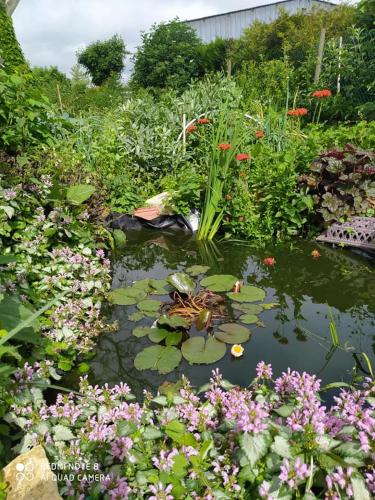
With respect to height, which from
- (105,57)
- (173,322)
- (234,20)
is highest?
(234,20)

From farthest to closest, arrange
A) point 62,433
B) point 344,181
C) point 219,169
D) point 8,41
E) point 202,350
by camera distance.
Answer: point 8,41 < point 219,169 < point 344,181 < point 202,350 < point 62,433

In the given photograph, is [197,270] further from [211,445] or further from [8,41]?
[8,41]

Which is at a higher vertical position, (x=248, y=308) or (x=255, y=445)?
(x=255, y=445)

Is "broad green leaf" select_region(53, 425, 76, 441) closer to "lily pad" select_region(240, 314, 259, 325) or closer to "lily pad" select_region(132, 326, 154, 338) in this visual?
"lily pad" select_region(132, 326, 154, 338)

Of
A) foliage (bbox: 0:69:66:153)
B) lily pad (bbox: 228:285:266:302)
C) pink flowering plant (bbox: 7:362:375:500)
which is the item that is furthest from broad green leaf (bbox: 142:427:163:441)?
foliage (bbox: 0:69:66:153)

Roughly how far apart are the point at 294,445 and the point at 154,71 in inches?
562

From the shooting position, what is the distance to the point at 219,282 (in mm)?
2996

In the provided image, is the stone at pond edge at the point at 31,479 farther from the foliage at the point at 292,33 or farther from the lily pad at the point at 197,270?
the foliage at the point at 292,33


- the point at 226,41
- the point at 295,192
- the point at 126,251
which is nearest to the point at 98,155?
the point at 126,251

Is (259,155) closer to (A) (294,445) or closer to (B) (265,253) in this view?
(B) (265,253)

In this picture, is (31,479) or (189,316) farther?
(189,316)

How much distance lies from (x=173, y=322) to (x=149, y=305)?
0.43 m

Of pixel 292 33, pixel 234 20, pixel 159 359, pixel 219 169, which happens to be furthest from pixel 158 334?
pixel 234 20

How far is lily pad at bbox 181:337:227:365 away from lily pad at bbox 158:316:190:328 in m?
0.10
